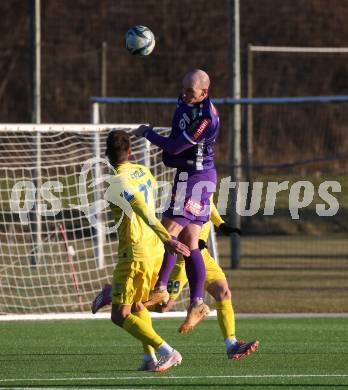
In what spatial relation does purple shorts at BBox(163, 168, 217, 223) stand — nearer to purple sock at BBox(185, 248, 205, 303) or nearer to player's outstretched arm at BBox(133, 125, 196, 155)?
player's outstretched arm at BBox(133, 125, 196, 155)

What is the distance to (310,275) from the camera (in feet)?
84.6

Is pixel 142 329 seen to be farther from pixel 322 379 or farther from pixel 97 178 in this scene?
pixel 97 178

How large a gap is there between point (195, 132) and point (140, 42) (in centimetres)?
185

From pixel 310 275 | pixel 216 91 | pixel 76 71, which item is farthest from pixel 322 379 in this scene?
pixel 76 71

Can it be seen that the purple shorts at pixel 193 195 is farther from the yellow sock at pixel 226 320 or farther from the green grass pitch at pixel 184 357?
the green grass pitch at pixel 184 357

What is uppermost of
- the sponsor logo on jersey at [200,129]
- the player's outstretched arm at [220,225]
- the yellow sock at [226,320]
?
the sponsor logo on jersey at [200,129]

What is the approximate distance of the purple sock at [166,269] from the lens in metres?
13.0

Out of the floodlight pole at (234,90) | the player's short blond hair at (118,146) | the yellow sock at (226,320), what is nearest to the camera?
the player's short blond hair at (118,146)

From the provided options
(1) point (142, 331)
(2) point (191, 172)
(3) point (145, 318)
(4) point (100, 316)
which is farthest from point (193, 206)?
(4) point (100, 316)

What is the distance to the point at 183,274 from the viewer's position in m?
13.7

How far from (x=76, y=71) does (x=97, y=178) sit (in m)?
25.0

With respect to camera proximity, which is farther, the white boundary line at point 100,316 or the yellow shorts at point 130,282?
the white boundary line at point 100,316

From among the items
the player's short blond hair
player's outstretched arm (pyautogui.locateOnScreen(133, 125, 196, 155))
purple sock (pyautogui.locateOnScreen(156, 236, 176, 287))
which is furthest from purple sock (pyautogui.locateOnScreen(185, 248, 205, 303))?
the player's short blond hair

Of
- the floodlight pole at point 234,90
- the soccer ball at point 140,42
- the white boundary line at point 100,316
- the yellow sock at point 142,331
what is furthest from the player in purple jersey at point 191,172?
the floodlight pole at point 234,90
